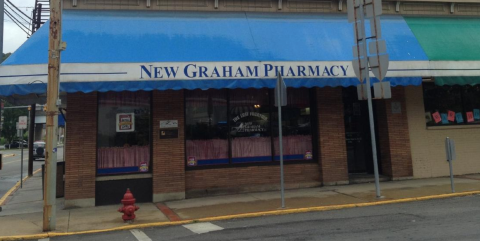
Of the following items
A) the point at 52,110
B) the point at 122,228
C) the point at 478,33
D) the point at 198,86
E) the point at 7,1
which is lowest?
the point at 122,228

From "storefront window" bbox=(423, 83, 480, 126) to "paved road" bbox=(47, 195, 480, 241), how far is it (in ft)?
14.9

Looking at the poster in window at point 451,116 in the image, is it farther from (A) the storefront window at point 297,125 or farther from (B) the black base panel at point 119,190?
(B) the black base panel at point 119,190

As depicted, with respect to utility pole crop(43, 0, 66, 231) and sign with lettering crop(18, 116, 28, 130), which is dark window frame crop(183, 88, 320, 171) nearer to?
utility pole crop(43, 0, 66, 231)

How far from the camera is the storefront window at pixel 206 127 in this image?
1003cm

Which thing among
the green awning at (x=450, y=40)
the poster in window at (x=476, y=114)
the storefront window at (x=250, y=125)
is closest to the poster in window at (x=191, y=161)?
the storefront window at (x=250, y=125)

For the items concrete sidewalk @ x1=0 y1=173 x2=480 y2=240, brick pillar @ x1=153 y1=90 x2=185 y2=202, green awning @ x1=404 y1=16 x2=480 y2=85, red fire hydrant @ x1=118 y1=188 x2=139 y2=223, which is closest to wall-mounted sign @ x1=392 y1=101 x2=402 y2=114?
green awning @ x1=404 y1=16 x2=480 y2=85

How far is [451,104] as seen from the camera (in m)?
11.8

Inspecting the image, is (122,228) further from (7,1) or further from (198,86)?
(7,1)

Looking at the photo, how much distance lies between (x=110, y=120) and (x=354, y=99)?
774 cm

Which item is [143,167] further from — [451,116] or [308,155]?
[451,116]

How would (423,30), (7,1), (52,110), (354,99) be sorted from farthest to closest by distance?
(7,1) → (354,99) → (423,30) → (52,110)

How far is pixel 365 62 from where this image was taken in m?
8.66

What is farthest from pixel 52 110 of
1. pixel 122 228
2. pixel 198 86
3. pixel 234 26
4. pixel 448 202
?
pixel 448 202

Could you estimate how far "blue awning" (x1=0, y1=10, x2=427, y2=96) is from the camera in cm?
823
